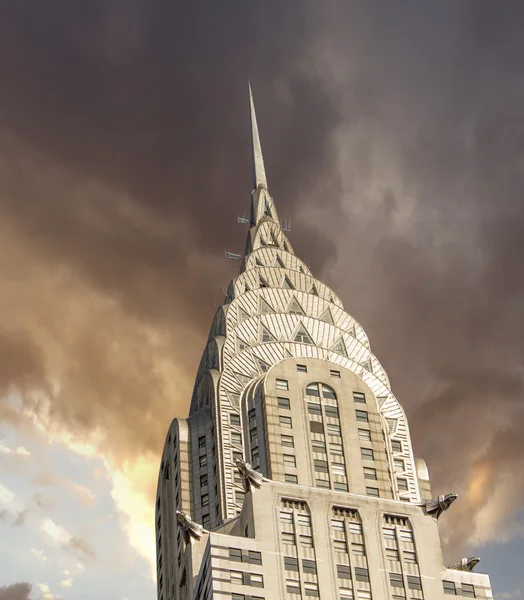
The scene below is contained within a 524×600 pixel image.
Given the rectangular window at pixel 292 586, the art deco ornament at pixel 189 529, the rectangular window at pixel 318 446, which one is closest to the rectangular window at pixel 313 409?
the rectangular window at pixel 318 446

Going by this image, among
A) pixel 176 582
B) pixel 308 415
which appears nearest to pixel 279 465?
pixel 308 415

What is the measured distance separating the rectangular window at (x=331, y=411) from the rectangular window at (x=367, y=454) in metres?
5.82

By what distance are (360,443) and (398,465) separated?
9.41 metres

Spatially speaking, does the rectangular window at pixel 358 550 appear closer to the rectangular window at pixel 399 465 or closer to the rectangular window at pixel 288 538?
the rectangular window at pixel 288 538

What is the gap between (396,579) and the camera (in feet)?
544

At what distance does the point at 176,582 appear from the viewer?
614ft

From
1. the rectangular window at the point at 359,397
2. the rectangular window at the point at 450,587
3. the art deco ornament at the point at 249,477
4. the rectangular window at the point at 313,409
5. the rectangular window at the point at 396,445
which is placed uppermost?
the rectangular window at the point at 359,397

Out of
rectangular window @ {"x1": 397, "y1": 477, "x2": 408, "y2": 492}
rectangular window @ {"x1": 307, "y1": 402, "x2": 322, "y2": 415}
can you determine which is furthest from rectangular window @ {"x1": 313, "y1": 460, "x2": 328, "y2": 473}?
rectangular window @ {"x1": 397, "y1": 477, "x2": 408, "y2": 492}

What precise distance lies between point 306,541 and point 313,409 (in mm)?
26695

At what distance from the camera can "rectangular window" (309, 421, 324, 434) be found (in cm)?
18650

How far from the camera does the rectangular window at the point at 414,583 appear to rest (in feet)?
542

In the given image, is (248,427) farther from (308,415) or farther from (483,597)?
(483,597)

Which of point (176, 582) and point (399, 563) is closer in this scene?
point (399, 563)

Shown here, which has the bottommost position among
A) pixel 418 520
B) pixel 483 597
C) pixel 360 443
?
pixel 483 597
